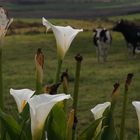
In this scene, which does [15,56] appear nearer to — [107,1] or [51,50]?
[51,50]

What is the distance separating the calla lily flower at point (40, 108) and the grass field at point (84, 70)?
17.9 feet

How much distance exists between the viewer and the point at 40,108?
76.2 inches

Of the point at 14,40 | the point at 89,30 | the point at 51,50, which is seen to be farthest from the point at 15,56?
the point at 89,30

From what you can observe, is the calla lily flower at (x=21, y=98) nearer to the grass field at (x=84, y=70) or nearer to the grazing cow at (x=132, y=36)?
the grass field at (x=84, y=70)

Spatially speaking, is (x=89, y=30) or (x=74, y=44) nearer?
(x=74, y=44)

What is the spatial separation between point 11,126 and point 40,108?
0.76ft

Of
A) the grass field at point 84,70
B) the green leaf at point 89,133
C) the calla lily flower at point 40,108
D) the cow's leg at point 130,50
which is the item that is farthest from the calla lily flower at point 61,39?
the cow's leg at point 130,50

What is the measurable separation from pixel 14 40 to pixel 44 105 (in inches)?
827

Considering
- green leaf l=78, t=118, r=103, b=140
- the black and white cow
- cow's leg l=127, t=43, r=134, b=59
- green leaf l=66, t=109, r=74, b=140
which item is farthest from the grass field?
green leaf l=66, t=109, r=74, b=140

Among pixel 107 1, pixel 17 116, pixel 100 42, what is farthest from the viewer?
pixel 107 1

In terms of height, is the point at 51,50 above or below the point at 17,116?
below

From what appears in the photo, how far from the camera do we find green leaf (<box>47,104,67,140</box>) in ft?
7.07

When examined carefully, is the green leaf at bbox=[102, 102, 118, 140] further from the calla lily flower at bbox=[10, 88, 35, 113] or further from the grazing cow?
the grazing cow

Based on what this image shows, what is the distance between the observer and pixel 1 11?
7.33 ft
